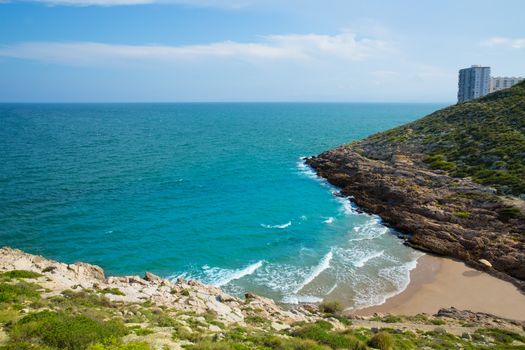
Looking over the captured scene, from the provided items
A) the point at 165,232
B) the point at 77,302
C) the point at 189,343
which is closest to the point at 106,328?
the point at 189,343

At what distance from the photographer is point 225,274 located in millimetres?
34031

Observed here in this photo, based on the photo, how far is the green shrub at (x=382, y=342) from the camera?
1797 centimetres

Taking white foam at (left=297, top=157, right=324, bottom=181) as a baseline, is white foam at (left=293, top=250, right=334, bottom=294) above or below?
below

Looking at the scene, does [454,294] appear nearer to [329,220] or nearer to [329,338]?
[329,220]

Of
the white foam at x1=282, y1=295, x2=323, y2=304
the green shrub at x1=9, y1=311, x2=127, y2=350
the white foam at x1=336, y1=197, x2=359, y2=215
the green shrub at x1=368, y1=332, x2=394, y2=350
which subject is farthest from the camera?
the white foam at x1=336, y1=197, x2=359, y2=215

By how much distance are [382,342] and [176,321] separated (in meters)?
9.53

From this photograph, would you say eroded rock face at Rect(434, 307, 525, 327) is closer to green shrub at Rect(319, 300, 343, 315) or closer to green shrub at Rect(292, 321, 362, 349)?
green shrub at Rect(319, 300, 343, 315)

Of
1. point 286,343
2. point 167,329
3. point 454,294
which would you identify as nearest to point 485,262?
point 454,294

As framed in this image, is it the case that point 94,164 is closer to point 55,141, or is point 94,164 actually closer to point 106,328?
point 55,141

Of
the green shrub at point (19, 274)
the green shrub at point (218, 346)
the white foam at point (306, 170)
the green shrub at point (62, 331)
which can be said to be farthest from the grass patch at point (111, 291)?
the white foam at point (306, 170)

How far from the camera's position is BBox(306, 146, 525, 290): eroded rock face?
36.7 meters

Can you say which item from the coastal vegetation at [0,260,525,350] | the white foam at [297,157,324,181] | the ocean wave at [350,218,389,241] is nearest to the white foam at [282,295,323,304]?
the coastal vegetation at [0,260,525,350]

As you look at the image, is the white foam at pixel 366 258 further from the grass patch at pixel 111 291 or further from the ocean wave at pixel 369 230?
the grass patch at pixel 111 291

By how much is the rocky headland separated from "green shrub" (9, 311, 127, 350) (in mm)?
32426
